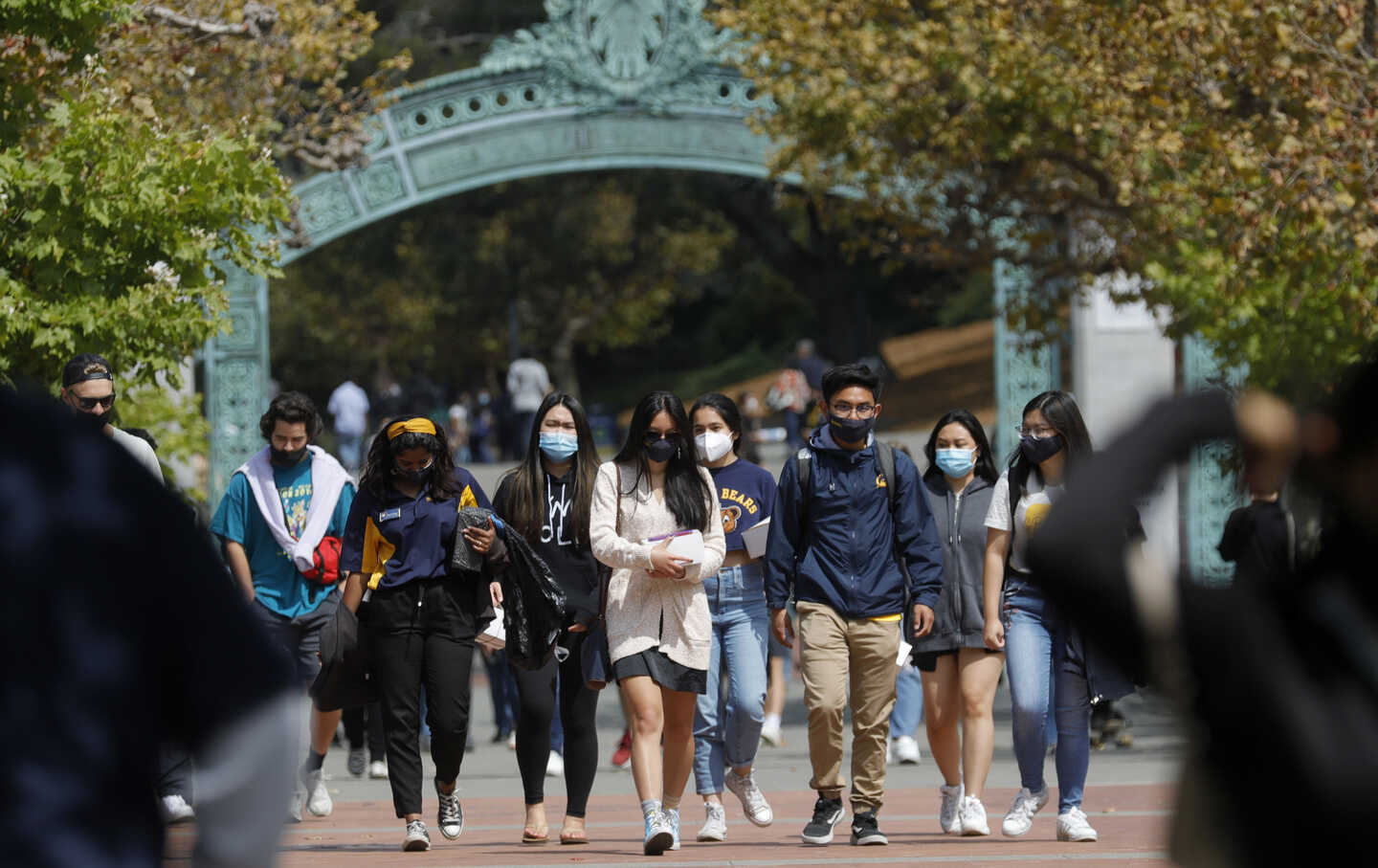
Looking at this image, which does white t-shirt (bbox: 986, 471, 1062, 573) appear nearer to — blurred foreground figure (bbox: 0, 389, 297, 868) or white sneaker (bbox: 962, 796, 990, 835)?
white sneaker (bbox: 962, 796, 990, 835)

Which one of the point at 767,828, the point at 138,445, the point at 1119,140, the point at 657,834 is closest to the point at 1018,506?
A: the point at 767,828

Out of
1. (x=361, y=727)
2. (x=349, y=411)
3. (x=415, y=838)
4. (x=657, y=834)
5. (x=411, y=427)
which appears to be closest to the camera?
(x=657, y=834)

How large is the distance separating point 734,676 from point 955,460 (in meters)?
1.40

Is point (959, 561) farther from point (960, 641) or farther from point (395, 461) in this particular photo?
point (395, 461)

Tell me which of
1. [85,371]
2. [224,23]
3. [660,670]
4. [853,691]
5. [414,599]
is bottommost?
[853,691]

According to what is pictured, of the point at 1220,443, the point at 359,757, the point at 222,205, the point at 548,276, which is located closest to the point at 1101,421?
the point at 359,757

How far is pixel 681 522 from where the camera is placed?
8586 mm

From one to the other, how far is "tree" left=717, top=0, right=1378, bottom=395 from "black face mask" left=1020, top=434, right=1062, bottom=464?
68.3 inches

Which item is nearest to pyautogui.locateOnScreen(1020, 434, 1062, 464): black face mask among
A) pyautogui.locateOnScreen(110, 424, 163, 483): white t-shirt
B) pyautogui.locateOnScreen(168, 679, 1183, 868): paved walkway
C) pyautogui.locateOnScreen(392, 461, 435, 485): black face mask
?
pyautogui.locateOnScreen(168, 679, 1183, 868): paved walkway

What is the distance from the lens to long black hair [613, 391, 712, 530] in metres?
8.59

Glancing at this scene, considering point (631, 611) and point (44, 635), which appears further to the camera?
point (631, 611)

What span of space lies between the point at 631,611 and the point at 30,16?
164 inches

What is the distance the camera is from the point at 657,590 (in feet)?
27.9

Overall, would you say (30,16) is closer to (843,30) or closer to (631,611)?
(631,611)
